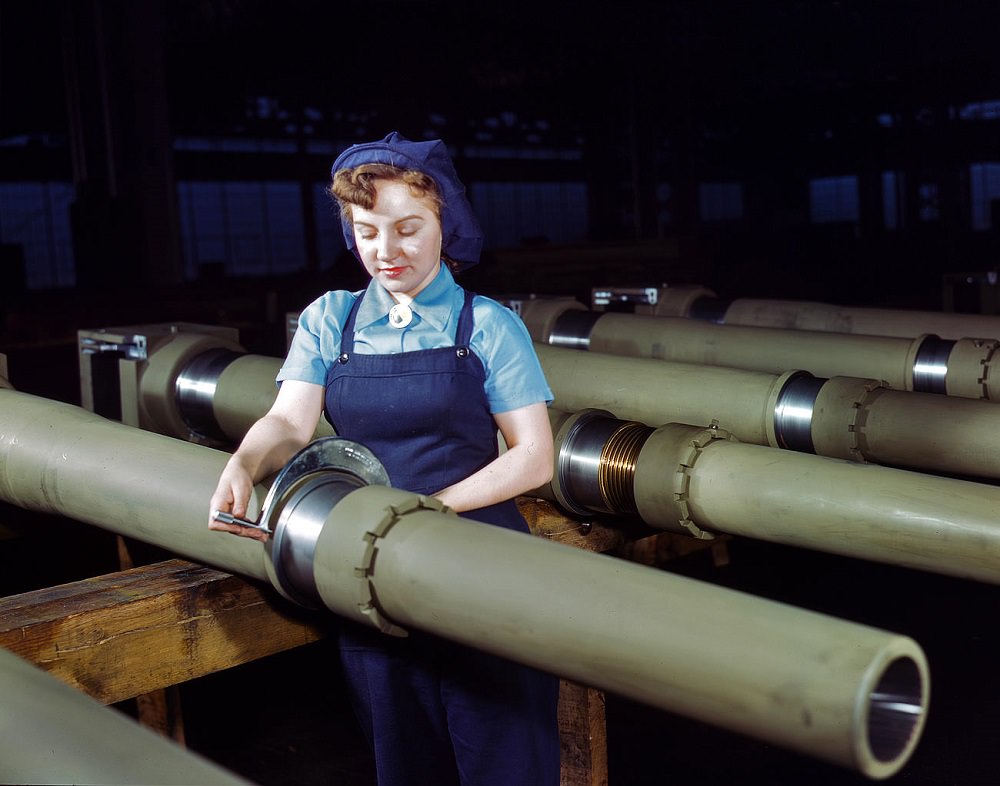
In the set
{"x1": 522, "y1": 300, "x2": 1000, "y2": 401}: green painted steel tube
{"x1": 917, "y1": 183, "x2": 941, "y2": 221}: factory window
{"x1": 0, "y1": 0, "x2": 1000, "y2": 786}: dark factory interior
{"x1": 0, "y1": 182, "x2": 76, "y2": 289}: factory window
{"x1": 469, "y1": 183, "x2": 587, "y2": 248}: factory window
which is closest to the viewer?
{"x1": 522, "y1": 300, "x2": 1000, "y2": 401}: green painted steel tube

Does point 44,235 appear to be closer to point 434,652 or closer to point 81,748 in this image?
point 434,652

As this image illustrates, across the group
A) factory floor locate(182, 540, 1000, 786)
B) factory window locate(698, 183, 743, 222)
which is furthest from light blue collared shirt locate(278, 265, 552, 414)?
factory window locate(698, 183, 743, 222)

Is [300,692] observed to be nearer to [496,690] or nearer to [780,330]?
[780,330]

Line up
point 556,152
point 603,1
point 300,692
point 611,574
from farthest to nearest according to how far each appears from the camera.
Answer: point 556,152, point 603,1, point 300,692, point 611,574

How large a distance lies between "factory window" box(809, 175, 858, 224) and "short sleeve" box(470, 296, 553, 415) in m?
20.9

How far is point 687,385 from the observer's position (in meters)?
2.02

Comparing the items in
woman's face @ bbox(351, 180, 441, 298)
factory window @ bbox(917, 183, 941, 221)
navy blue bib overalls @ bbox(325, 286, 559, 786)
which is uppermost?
factory window @ bbox(917, 183, 941, 221)

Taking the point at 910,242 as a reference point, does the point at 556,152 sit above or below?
above

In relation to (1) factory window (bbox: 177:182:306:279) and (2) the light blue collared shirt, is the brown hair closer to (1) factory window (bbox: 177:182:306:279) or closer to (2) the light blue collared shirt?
(2) the light blue collared shirt

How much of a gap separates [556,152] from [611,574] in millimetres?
17742

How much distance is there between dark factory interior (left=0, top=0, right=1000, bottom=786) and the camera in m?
2.67

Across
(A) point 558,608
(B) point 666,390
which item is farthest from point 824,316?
(A) point 558,608

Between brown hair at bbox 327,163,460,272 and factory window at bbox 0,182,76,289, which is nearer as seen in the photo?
brown hair at bbox 327,163,460,272

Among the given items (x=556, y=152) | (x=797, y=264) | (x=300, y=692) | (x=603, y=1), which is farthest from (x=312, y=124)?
(x=300, y=692)
